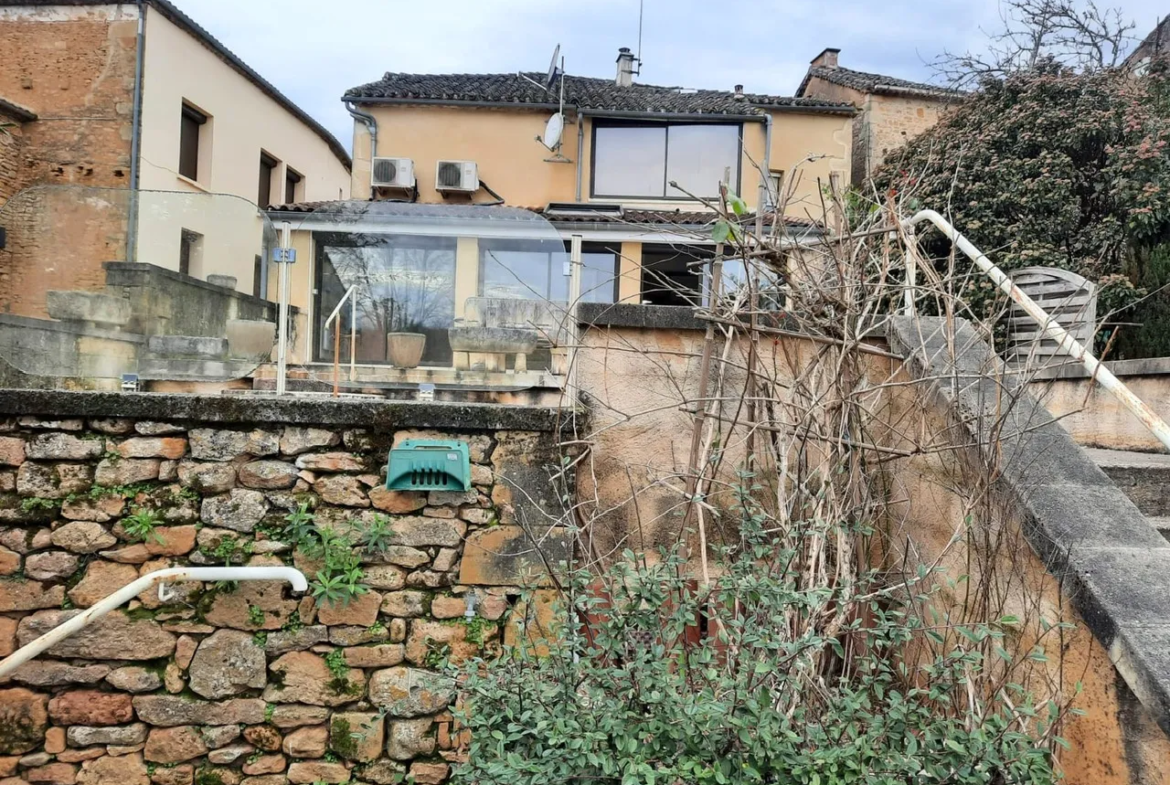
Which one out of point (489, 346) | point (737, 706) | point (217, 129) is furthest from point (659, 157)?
point (737, 706)

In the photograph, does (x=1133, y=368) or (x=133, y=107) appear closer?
(x=1133, y=368)

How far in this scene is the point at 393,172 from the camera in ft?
47.9

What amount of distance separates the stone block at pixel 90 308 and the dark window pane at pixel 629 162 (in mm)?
12262

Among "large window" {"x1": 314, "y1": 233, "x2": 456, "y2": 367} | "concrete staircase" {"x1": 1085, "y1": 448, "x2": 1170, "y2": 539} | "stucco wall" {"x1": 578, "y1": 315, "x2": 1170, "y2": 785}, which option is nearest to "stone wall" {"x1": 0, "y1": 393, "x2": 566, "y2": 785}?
"stucco wall" {"x1": 578, "y1": 315, "x2": 1170, "y2": 785}

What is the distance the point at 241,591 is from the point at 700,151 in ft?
43.8

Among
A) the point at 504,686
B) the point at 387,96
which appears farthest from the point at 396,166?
the point at 504,686

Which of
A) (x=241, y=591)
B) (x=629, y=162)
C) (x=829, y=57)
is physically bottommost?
(x=241, y=591)

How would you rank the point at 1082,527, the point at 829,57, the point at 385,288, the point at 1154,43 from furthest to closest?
the point at 829,57, the point at 1154,43, the point at 385,288, the point at 1082,527

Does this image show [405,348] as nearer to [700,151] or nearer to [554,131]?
[554,131]

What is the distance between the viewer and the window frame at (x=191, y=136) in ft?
47.0

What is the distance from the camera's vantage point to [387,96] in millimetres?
15133

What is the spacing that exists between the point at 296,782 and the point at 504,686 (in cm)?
130

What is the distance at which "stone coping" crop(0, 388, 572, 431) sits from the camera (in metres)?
3.24

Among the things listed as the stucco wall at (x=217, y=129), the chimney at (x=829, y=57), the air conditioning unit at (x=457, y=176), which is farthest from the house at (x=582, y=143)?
the chimney at (x=829, y=57)
